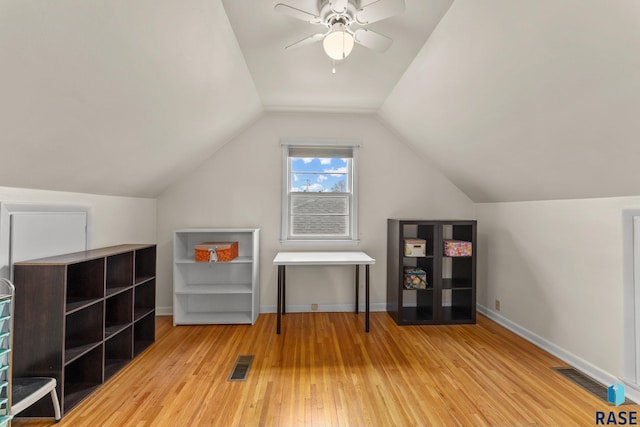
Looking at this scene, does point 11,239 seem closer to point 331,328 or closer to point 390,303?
point 331,328

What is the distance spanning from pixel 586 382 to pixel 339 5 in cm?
328

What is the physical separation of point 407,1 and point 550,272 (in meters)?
2.75

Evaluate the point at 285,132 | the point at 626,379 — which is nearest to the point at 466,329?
the point at 626,379

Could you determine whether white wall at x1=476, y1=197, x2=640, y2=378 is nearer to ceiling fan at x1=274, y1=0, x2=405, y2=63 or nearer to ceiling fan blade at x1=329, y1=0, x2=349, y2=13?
ceiling fan at x1=274, y1=0, x2=405, y2=63

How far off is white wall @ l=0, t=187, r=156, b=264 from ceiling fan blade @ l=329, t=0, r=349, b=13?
233 cm

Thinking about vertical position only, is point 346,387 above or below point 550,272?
below

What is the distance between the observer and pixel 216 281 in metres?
4.00

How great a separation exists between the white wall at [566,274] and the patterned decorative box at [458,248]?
38 centimetres

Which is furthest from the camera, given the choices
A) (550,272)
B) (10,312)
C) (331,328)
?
Answer: (331,328)

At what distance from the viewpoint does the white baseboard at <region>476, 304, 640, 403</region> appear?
230cm

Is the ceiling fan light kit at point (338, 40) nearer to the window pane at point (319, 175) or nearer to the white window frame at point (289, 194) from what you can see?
the white window frame at point (289, 194)

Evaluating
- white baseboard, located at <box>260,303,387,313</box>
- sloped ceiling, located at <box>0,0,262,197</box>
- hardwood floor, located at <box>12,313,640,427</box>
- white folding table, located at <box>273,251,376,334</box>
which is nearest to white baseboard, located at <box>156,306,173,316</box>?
hardwood floor, located at <box>12,313,640,427</box>

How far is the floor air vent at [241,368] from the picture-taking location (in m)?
2.54

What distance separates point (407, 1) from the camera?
200 cm
